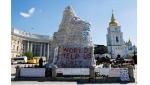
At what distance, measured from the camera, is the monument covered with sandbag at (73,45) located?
8250mm

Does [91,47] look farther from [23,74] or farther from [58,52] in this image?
[23,74]

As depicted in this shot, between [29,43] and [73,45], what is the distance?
63.4 ft

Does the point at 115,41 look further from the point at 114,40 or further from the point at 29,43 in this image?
the point at 29,43

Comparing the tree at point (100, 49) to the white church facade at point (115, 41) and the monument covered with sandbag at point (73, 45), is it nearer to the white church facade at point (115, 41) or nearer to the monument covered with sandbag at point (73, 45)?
the white church facade at point (115, 41)

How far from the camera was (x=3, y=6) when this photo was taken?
389 centimetres

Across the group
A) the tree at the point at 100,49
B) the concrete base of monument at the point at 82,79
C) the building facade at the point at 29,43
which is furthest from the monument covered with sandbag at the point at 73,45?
the tree at the point at 100,49

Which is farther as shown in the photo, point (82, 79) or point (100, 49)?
point (100, 49)

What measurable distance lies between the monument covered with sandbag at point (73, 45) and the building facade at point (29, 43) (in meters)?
15.6

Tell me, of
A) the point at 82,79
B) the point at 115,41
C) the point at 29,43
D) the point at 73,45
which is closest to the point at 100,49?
the point at 115,41

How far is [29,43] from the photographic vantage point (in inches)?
1075
